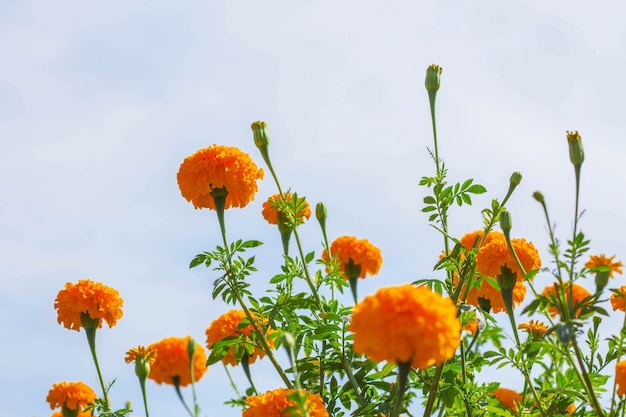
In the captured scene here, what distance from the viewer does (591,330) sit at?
11.8ft

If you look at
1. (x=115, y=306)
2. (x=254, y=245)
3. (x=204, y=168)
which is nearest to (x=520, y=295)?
(x=254, y=245)

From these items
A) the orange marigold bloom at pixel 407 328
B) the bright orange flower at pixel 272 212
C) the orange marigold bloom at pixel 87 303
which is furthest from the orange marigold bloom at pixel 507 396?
the orange marigold bloom at pixel 407 328

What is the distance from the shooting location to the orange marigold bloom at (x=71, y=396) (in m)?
3.96

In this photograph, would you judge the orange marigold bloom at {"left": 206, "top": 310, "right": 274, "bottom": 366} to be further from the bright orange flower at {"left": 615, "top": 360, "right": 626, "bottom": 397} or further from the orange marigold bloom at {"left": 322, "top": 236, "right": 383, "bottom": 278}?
the bright orange flower at {"left": 615, "top": 360, "right": 626, "bottom": 397}

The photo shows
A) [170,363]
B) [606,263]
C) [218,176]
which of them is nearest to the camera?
[606,263]

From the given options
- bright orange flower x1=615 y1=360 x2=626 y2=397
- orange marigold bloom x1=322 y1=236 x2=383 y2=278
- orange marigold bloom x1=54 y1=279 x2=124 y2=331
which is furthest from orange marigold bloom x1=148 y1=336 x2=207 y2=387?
bright orange flower x1=615 y1=360 x2=626 y2=397

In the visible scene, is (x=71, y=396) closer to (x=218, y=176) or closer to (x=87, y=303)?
(x=87, y=303)

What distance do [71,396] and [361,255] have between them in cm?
158

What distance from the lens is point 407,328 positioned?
6.31 feet

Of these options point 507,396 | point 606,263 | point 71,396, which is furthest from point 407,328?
point 507,396

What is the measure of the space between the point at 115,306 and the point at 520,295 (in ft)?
6.28

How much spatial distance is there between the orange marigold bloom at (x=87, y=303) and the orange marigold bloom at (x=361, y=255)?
45.4 inches

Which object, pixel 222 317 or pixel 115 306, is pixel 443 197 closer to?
pixel 222 317

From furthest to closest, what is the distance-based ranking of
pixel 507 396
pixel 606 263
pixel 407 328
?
pixel 507 396 < pixel 606 263 < pixel 407 328
